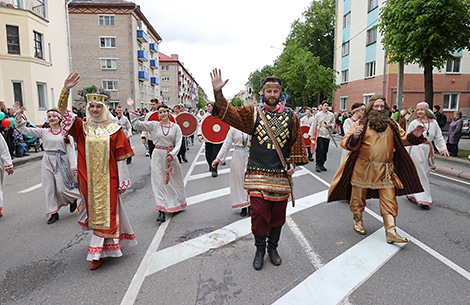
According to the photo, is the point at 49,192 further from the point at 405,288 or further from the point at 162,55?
the point at 162,55

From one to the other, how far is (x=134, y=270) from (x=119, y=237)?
1.64ft

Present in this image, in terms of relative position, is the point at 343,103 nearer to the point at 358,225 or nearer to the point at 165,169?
the point at 358,225

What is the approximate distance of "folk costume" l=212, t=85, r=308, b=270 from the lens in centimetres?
357

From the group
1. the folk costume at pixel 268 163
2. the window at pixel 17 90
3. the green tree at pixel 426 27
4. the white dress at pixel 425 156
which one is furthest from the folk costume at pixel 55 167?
the window at pixel 17 90

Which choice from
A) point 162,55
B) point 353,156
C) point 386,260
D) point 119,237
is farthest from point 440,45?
point 162,55

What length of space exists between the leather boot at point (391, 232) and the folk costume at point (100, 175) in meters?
3.55

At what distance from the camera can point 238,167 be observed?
5.68 m

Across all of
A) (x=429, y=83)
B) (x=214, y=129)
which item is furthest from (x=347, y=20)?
(x=214, y=129)

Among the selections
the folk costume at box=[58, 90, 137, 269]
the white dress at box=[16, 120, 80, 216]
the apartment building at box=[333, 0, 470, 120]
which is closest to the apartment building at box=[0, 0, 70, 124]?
the white dress at box=[16, 120, 80, 216]

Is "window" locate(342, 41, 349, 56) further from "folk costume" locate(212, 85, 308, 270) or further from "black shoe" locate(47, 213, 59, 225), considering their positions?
"black shoe" locate(47, 213, 59, 225)

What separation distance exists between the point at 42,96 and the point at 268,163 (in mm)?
22275

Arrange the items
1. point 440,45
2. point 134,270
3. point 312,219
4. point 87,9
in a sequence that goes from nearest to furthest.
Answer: point 134,270
point 312,219
point 440,45
point 87,9

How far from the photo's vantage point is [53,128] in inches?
218

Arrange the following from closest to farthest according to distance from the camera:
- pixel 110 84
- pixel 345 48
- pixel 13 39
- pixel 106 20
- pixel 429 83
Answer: pixel 429 83 → pixel 13 39 → pixel 345 48 → pixel 106 20 → pixel 110 84
